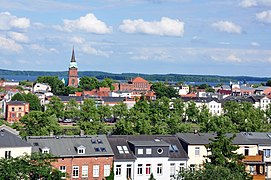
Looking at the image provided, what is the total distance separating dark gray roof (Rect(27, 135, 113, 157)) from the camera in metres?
46.2

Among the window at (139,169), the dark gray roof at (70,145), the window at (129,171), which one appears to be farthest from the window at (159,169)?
the dark gray roof at (70,145)

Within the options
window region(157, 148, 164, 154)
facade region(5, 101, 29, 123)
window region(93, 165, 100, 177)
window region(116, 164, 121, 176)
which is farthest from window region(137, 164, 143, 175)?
facade region(5, 101, 29, 123)

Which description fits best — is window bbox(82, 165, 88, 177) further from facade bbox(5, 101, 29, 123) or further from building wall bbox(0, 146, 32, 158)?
facade bbox(5, 101, 29, 123)

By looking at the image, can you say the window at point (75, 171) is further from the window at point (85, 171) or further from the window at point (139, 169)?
the window at point (139, 169)

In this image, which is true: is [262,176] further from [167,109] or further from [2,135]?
[167,109]

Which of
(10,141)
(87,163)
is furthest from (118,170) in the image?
(10,141)

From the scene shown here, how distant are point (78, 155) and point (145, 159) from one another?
255 inches

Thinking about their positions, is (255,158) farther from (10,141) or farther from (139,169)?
Answer: (10,141)

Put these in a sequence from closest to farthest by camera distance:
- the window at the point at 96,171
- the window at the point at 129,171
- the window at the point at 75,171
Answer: the window at the point at 75,171
the window at the point at 96,171
the window at the point at 129,171

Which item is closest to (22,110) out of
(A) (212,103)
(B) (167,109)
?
(B) (167,109)

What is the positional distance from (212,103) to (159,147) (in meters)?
110

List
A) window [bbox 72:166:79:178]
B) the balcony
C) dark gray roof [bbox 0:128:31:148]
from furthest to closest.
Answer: the balcony < window [bbox 72:166:79:178] < dark gray roof [bbox 0:128:31:148]

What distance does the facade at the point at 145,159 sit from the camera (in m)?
47.9

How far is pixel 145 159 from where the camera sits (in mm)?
48312
